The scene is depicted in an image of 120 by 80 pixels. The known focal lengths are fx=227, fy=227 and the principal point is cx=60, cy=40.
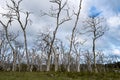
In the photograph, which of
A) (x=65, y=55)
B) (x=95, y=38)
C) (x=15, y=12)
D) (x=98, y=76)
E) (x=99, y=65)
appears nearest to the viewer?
(x=98, y=76)

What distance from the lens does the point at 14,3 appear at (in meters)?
44.0

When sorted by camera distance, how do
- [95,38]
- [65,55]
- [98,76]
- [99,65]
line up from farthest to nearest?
[99,65] → [65,55] → [95,38] → [98,76]

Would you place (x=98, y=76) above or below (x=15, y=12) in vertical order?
below

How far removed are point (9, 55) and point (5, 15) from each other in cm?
5713

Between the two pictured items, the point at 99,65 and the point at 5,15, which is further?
the point at 99,65

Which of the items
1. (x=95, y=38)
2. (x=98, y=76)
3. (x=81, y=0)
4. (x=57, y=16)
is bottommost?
(x=98, y=76)

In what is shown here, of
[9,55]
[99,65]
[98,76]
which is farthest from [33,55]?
[98,76]

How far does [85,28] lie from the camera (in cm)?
5269

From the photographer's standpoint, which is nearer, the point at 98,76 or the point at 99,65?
the point at 98,76

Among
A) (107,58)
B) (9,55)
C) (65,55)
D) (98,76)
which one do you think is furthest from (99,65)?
(98,76)

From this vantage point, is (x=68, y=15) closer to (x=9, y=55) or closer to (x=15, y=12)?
(x=15, y=12)

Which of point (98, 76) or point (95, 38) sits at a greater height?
point (95, 38)

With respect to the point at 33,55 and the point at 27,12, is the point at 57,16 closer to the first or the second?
the point at 27,12

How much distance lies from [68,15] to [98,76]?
965 inches
